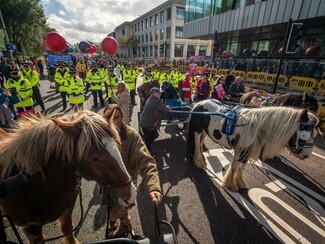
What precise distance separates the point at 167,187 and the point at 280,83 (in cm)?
1329

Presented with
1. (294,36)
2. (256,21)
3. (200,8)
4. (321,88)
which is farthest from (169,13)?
(294,36)

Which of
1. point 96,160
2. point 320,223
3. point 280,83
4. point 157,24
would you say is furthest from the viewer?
point 157,24

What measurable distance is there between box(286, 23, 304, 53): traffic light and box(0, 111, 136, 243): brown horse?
9.53m

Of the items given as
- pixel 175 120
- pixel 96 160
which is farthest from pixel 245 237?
pixel 175 120

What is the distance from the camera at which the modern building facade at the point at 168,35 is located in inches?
1750

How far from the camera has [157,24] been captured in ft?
170

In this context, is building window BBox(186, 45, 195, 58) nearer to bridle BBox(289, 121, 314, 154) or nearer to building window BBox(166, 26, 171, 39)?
building window BBox(166, 26, 171, 39)

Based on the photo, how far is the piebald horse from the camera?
3.21 metres

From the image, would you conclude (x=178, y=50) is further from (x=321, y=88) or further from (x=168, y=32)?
(x=321, y=88)

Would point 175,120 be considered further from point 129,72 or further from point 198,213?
point 129,72

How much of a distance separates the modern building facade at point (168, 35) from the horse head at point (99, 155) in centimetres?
4334

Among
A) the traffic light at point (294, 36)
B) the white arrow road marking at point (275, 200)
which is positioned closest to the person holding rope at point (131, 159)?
the white arrow road marking at point (275, 200)

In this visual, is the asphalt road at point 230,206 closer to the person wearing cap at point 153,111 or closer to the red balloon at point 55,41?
the person wearing cap at point 153,111

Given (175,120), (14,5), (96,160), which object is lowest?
(175,120)
